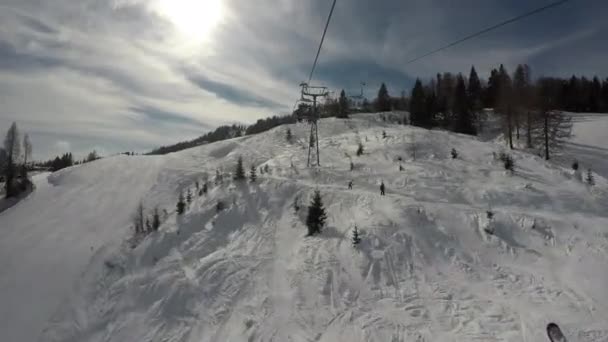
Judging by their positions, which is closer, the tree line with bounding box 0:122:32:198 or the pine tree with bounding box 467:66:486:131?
the tree line with bounding box 0:122:32:198

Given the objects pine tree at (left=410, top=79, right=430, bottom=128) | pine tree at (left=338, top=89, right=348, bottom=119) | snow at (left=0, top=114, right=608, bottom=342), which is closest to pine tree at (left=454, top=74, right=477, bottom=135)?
pine tree at (left=410, top=79, right=430, bottom=128)

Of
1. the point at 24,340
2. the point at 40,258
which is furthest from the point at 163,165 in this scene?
the point at 24,340

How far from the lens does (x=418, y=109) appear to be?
4619 cm

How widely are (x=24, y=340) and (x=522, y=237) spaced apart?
716 inches

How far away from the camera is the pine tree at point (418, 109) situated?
149 feet

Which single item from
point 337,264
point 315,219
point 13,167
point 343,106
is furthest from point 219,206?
point 343,106

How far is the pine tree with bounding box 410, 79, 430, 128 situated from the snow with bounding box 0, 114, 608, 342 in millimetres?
26926

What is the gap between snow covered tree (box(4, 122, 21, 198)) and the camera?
27969 mm

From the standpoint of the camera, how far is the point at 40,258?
14891 millimetres

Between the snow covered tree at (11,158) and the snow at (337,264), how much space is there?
11484mm

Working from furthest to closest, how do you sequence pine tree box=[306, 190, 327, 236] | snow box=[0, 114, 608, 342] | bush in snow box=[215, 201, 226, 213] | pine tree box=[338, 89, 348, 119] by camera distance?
pine tree box=[338, 89, 348, 119] < bush in snow box=[215, 201, 226, 213] < pine tree box=[306, 190, 327, 236] < snow box=[0, 114, 608, 342]

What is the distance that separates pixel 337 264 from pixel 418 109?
139 ft

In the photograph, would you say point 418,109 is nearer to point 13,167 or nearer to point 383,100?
point 383,100

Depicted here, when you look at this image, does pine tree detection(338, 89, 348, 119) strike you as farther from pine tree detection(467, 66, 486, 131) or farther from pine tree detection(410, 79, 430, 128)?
pine tree detection(467, 66, 486, 131)
